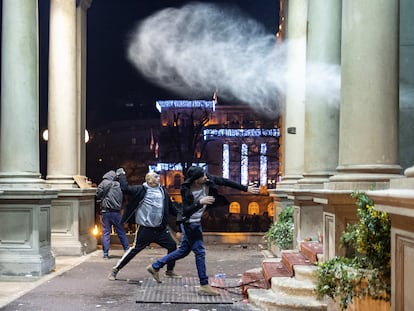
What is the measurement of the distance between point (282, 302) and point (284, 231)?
5300 millimetres

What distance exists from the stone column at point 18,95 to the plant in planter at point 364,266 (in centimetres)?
674

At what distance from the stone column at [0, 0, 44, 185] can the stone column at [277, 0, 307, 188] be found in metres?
5.70

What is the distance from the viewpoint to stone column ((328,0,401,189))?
702 cm

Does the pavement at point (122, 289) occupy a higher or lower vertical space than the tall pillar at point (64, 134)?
lower

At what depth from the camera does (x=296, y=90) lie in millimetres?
14734

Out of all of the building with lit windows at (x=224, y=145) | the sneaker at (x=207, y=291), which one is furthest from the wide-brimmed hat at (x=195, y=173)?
the building with lit windows at (x=224, y=145)

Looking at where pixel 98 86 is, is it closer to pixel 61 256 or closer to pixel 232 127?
pixel 232 127

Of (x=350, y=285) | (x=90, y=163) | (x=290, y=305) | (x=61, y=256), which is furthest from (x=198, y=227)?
(x=90, y=163)

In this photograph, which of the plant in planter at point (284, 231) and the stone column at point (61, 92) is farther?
the stone column at point (61, 92)

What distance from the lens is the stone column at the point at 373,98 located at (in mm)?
7016

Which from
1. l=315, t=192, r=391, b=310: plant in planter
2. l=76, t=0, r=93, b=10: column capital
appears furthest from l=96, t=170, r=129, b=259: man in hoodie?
l=315, t=192, r=391, b=310: plant in planter

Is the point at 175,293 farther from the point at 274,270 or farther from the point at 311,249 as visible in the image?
the point at 311,249

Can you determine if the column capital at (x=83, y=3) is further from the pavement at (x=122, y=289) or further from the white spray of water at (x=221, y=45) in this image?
the pavement at (x=122, y=289)

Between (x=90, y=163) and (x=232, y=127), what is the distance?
48.9ft
